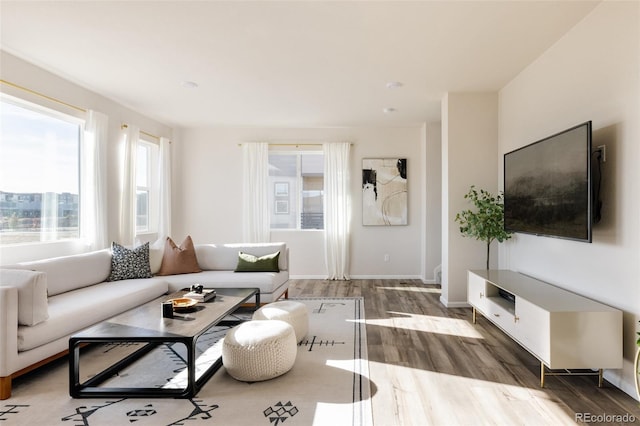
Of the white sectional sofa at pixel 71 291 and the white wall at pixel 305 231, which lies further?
the white wall at pixel 305 231

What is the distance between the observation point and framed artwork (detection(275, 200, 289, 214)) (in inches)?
256

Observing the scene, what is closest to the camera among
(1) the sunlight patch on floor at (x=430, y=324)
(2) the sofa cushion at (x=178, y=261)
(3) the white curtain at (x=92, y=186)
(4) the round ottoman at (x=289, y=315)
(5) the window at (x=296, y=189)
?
(4) the round ottoman at (x=289, y=315)

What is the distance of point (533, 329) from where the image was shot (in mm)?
2494

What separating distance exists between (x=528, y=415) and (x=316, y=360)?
4.60 ft

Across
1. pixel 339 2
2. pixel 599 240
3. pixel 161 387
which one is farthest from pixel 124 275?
pixel 599 240

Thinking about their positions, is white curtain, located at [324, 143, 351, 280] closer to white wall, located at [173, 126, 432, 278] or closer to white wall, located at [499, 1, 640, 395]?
white wall, located at [173, 126, 432, 278]

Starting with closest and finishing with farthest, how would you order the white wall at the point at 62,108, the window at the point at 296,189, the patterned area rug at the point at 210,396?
the patterned area rug at the point at 210,396, the white wall at the point at 62,108, the window at the point at 296,189

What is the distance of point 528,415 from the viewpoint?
207 cm

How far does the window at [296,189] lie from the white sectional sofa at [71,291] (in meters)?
1.74

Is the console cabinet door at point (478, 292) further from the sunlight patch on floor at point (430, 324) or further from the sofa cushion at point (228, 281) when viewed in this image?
the sofa cushion at point (228, 281)

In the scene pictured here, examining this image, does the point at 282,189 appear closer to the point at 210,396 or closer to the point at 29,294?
the point at 29,294

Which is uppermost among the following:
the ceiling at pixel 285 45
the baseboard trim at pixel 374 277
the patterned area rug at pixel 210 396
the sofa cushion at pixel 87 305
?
the ceiling at pixel 285 45

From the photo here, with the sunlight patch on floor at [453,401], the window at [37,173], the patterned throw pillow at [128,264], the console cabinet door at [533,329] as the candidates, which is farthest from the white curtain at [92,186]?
the console cabinet door at [533,329]

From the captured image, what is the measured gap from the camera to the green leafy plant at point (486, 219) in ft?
13.2
